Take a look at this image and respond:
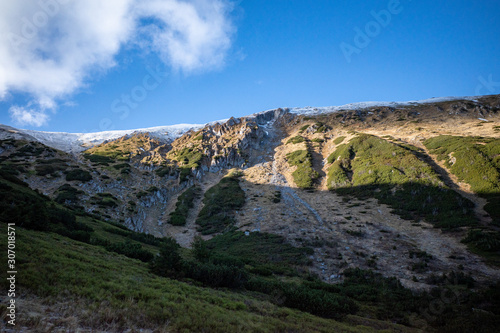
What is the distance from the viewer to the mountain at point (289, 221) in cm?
1262

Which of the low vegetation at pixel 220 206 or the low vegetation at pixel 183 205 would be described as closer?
the low vegetation at pixel 220 206

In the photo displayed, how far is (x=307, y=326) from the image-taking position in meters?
10.2

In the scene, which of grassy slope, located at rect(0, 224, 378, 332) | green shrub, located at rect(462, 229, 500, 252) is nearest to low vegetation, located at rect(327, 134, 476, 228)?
green shrub, located at rect(462, 229, 500, 252)

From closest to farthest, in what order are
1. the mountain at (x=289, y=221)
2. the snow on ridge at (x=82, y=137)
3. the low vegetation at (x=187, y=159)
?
the mountain at (x=289, y=221) < the low vegetation at (x=187, y=159) < the snow on ridge at (x=82, y=137)

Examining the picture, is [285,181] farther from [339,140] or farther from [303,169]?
[339,140]

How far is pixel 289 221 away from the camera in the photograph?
4084cm

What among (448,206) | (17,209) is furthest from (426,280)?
(17,209)

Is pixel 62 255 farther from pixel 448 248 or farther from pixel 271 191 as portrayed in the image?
pixel 271 191

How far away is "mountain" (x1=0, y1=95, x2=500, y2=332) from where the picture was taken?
497 inches

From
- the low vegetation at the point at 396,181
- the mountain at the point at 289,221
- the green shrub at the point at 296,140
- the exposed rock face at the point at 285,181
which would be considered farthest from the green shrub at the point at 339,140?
the green shrub at the point at 296,140

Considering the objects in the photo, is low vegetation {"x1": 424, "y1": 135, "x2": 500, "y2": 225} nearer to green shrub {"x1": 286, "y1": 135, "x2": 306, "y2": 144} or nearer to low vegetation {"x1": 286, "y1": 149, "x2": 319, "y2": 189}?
low vegetation {"x1": 286, "y1": 149, "x2": 319, "y2": 189}

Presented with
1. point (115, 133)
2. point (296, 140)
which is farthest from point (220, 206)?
point (115, 133)

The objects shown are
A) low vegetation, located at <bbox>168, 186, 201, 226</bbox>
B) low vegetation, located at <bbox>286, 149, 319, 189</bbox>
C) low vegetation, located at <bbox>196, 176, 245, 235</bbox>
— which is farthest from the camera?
low vegetation, located at <bbox>286, 149, 319, 189</bbox>

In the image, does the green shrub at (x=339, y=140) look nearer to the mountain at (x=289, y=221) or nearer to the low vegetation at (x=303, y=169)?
the mountain at (x=289, y=221)
